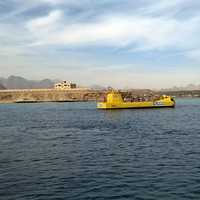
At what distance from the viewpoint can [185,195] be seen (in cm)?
1800

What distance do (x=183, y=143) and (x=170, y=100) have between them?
73.5 m

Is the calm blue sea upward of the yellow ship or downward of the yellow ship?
downward

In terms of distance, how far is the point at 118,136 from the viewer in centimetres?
4253

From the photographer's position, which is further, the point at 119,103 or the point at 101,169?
the point at 119,103

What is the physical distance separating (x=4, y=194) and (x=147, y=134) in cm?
2677

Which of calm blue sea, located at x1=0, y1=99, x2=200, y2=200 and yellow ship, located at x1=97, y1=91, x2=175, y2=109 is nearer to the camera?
calm blue sea, located at x1=0, y1=99, x2=200, y2=200

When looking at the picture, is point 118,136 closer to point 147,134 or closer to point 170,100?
point 147,134

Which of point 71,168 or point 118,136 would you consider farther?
point 118,136

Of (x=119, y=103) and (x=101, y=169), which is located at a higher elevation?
(x=119, y=103)

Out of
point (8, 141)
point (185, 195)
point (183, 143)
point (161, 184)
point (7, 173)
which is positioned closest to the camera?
point (185, 195)

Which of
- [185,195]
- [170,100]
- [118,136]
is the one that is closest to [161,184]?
[185,195]

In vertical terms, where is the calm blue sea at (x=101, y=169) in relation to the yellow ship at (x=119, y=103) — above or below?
below

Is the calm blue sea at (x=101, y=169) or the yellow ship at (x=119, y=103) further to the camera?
the yellow ship at (x=119, y=103)

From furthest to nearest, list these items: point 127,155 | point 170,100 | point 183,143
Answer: point 170,100
point 183,143
point 127,155
